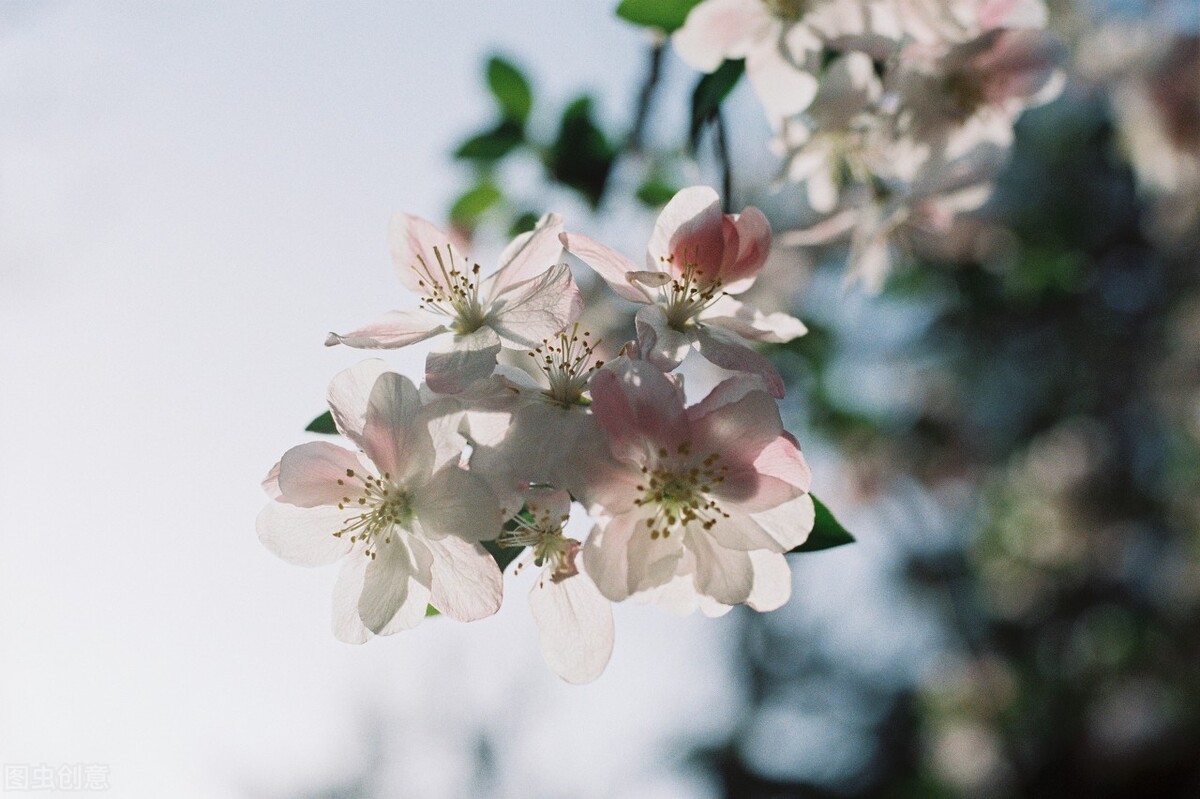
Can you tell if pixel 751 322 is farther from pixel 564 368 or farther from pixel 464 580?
pixel 464 580

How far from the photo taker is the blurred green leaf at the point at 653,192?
1.36 metres

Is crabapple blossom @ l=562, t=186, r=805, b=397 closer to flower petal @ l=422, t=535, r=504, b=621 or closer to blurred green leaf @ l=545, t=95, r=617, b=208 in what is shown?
flower petal @ l=422, t=535, r=504, b=621

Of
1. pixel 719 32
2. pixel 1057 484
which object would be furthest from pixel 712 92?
pixel 1057 484

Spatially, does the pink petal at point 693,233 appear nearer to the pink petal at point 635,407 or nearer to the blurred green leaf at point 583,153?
the pink petal at point 635,407

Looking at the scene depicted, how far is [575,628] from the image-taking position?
2.09 ft

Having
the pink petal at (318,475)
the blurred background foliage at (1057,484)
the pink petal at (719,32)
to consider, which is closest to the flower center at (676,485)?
the pink petal at (318,475)

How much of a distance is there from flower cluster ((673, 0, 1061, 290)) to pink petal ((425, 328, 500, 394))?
1.28 ft

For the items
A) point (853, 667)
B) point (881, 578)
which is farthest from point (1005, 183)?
point (853, 667)

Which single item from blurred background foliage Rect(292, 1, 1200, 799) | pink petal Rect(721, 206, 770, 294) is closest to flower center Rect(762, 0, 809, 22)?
pink petal Rect(721, 206, 770, 294)

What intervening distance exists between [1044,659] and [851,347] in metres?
2.45

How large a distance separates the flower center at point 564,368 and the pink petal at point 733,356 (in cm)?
8

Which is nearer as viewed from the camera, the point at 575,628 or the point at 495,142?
the point at 575,628

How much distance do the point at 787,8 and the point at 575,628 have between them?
2.00 ft

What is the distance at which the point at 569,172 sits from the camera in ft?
4.17
